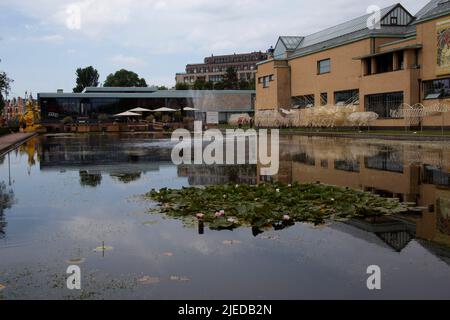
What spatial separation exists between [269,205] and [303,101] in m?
60.2

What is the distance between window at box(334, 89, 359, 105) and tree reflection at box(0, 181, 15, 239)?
150 feet

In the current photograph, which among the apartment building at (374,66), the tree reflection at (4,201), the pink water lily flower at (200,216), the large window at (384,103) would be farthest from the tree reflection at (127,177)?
the large window at (384,103)

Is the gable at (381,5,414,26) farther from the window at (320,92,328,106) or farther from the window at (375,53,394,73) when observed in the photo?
the window at (320,92,328,106)

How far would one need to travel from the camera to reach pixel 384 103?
50094mm

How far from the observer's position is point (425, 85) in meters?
45.6

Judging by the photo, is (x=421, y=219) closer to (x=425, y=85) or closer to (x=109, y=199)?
(x=109, y=199)

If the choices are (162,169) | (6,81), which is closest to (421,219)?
(162,169)

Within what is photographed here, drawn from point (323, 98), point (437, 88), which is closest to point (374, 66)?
point (437, 88)

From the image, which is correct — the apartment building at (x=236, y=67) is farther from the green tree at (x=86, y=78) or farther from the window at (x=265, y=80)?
the window at (x=265, y=80)

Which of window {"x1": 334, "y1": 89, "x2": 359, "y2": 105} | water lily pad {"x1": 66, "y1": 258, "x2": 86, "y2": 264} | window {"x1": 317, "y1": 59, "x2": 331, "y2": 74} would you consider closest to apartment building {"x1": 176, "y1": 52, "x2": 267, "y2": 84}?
window {"x1": 317, "y1": 59, "x2": 331, "y2": 74}

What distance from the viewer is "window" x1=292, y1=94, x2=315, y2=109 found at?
66.2 meters

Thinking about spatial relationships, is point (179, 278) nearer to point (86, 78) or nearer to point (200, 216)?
point (200, 216)

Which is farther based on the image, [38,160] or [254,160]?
[38,160]

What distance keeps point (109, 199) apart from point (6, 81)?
42399 millimetres
